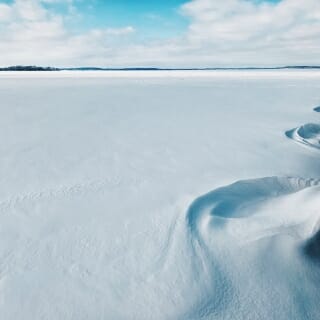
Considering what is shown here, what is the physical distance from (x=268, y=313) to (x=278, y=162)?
288 centimetres

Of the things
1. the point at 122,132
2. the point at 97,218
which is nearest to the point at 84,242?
the point at 97,218

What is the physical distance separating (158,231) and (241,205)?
1009mm

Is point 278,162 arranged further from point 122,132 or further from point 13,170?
point 13,170

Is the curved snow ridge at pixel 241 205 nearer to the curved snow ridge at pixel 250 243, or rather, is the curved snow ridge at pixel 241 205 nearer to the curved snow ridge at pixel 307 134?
the curved snow ridge at pixel 250 243

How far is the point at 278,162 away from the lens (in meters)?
4.54

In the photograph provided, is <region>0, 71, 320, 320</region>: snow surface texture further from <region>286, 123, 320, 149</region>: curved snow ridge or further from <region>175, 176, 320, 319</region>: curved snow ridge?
<region>286, 123, 320, 149</region>: curved snow ridge

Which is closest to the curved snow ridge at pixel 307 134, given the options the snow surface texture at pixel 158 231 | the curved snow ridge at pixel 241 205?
the snow surface texture at pixel 158 231

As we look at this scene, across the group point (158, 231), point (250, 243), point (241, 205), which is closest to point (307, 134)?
point (241, 205)

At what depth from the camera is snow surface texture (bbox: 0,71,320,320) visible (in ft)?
6.91

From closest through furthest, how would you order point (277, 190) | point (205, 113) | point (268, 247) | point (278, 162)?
1. point (268, 247)
2. point (277, 190)
3. point (278, 162)
4. point (205, 113)

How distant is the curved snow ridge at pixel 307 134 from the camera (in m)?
5.79

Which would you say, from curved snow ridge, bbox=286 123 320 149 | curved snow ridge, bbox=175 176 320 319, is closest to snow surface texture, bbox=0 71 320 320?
curved snow ridge, bbox=175 176 320 319

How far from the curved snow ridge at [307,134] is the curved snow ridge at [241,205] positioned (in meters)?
2.14

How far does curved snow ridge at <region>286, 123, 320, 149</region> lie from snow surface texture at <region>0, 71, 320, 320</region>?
1.98 ft
